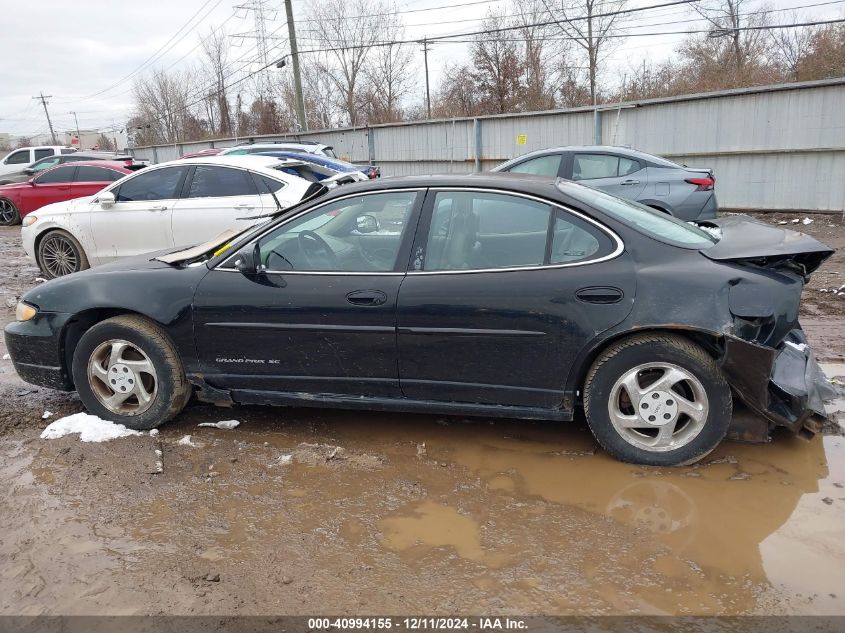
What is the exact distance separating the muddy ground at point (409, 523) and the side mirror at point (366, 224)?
1.25 metres

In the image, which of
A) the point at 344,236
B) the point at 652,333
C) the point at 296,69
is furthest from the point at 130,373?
the point at 296,69

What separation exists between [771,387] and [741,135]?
37.3ft

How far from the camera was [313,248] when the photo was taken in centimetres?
389

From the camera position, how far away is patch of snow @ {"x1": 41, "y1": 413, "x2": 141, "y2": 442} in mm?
4047

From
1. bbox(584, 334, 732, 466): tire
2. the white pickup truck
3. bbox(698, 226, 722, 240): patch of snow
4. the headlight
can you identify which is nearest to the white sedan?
the headlight

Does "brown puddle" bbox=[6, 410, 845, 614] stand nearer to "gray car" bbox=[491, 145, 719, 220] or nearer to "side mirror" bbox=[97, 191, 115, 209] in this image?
"side mirror" bbox=[97, 191, 115, 209]

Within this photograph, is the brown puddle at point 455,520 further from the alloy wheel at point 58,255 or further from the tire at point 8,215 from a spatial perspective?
the tire at point 8,215

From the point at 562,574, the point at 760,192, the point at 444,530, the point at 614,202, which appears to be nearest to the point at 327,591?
the point at 444,530

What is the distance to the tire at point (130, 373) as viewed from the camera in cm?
400

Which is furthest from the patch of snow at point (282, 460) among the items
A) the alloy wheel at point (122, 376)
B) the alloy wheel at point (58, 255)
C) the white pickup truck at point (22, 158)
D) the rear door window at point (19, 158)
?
the rear door window at point (19, 158)

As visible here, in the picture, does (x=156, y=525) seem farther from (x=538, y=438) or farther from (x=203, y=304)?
(x=538, y=438)

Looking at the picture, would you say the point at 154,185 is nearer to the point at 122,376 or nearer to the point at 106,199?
the point at 106,199

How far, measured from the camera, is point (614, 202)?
384cm

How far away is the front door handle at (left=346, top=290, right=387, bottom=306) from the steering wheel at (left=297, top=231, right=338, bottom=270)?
0.29 meters
